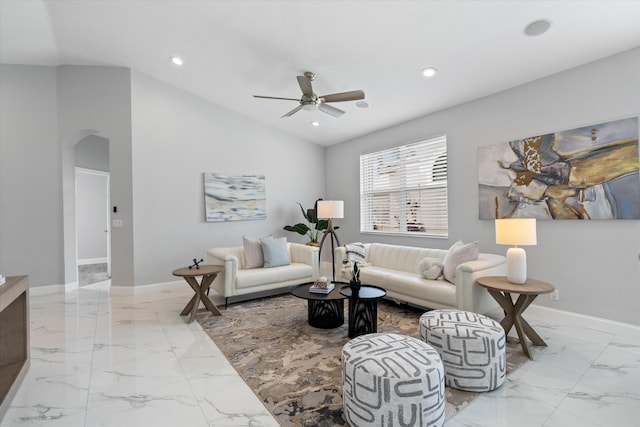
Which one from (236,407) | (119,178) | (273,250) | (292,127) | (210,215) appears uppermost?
(292,127)

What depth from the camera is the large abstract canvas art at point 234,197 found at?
5.57 m

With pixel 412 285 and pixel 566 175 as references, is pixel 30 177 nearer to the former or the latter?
pixel 412 285

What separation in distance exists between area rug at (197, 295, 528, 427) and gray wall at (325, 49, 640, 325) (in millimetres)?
1137

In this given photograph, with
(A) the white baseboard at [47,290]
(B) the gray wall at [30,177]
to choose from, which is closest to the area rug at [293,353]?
(A) the white baseboard at [47,290]

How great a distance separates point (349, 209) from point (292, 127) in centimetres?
198

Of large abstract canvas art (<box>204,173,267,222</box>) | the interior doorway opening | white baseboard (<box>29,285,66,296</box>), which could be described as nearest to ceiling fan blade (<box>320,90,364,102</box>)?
large abstract canvas art (<box>204,173,267,222</box>)

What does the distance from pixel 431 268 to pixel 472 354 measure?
62.2 inches

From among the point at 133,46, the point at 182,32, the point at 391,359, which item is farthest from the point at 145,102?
the point at 391,359

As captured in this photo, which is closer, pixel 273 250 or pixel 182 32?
pixel 182 32

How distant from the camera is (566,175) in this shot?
10.8 ft

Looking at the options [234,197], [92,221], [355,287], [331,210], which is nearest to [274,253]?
[331,210]

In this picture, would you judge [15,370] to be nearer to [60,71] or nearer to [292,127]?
[60,71]

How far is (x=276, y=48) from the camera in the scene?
366 centimetres

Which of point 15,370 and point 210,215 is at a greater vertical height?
point 210,215
